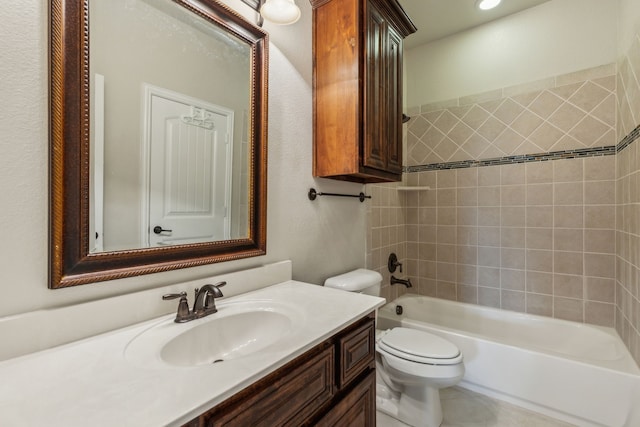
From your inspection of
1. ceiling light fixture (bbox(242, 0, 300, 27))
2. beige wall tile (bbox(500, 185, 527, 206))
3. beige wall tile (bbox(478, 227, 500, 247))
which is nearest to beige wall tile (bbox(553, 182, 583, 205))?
beige wall tile (bbox(500, 185, 527, 206))

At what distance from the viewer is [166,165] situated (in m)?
0.99

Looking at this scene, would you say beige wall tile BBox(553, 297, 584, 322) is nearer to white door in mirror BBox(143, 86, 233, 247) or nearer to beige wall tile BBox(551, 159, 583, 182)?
beige wall tile BBox(551, 159, 583, 182)

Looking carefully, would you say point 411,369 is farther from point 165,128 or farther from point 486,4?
point 486,4

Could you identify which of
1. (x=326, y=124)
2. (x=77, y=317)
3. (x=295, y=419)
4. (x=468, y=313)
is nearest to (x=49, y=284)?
(x=77, y=317)

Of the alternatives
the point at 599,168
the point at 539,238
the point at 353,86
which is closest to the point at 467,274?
the point at 539,238

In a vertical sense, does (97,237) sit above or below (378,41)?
below

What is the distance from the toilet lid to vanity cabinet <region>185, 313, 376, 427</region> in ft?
1.67

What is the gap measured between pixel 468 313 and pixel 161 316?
2.31 metres

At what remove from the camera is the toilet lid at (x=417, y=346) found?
1.44m

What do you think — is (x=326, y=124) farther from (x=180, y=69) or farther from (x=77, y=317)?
(x=77, y=317)

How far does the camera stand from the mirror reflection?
0.83 meters

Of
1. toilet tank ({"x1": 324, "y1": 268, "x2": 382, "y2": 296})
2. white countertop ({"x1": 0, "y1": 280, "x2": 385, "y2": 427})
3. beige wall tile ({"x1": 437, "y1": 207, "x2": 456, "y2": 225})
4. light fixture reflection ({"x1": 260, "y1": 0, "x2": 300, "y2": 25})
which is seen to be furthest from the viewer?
beige wall tile ({"x1": 437, "y1": 207, "x2": 456, "y2": 225})

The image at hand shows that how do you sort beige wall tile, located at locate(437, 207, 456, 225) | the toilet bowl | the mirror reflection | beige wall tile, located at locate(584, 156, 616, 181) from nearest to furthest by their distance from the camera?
the mirror reflection < the toilet bowl < beige wall tile, located at locate(584, 156, 616, 181) < beige wall tile, located at locate(437, 207, 456, 225)

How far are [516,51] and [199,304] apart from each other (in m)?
2.81
